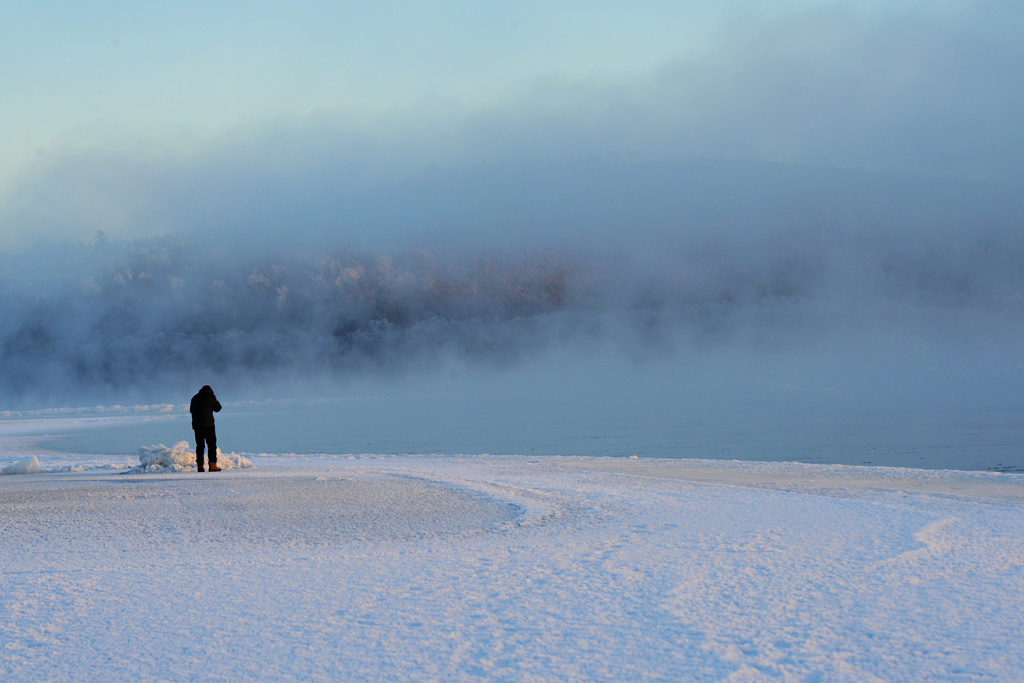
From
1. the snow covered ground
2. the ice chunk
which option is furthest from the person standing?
the snow covered ground

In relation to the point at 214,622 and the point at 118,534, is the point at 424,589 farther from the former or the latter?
the point at 118,534

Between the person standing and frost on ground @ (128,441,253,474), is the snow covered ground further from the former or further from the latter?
frost on ground @ (128,441,253,474)

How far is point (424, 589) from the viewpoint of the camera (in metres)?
5.10

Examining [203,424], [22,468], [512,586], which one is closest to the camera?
[512,586]

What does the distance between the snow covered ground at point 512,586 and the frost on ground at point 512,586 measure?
20mm

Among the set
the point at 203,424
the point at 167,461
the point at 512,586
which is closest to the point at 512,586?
the point at 512,586

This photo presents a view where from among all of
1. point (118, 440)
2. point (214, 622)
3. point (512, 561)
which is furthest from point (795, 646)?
point (118, 440)

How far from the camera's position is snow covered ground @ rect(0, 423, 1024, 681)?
3822 mm

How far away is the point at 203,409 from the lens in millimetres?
13781

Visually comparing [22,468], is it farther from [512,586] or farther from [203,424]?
[512,586]

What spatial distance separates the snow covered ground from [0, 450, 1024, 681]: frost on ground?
20 mm

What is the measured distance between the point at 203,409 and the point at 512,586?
33.3 ft

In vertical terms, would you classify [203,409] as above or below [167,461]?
above

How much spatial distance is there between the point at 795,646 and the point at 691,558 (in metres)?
1.97
